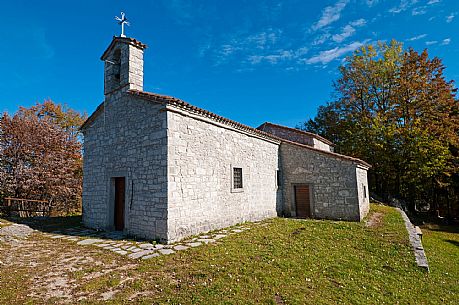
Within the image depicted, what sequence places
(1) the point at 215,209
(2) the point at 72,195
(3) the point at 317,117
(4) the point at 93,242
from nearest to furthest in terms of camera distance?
(4) the point at 93,242, (1) the point at 215,209, (2) the point at 72,195, (3) the point at 317,117

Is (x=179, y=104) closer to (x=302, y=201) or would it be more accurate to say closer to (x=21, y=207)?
(x=302, y=201)

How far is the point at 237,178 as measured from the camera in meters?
10.9

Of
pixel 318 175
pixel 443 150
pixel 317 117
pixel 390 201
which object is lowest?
pixel 390 201

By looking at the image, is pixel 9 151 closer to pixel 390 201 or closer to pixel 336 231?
pixel 336 231

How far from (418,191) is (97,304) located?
3091 cm

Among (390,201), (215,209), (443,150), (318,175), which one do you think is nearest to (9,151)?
(215,209)

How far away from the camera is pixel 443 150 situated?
18.6 meters

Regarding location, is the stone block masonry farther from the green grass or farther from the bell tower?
the bell tower

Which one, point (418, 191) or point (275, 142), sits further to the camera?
point (418, 191)

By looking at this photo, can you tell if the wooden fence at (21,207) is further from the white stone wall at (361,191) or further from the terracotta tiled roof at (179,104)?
the white stone wall at (361,191)

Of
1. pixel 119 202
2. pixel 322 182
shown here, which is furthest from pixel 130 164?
pixel 322 182

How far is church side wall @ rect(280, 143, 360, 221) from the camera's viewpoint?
37.3ft

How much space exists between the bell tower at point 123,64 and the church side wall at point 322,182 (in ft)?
28.0

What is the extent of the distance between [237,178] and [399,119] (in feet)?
61.1
